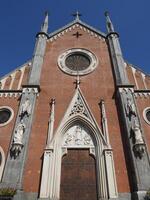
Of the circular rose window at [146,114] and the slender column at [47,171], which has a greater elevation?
the circular rose window at [146,114]

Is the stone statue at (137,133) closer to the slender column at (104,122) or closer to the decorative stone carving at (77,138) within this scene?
the slender column at (104,122)

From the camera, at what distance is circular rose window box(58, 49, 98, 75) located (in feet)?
57.4

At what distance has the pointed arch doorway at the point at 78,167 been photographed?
466 inches

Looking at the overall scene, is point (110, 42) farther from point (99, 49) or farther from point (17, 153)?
point (17, 153)

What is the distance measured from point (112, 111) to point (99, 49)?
21.8 feet

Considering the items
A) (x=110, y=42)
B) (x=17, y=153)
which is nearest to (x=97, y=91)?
(x=110, y=42)

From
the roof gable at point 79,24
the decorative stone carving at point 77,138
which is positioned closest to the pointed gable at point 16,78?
the roof gable at point 79,24

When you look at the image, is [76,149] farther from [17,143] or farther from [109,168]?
[17,143]

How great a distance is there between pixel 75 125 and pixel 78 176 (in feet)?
11.2

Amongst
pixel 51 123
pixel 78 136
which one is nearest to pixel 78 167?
pixel 78 136

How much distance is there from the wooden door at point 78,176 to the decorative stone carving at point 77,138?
43cm

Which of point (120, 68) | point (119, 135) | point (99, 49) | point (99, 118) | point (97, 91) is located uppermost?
point (99, 49)

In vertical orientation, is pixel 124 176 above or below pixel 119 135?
below

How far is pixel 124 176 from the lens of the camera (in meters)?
12.1
